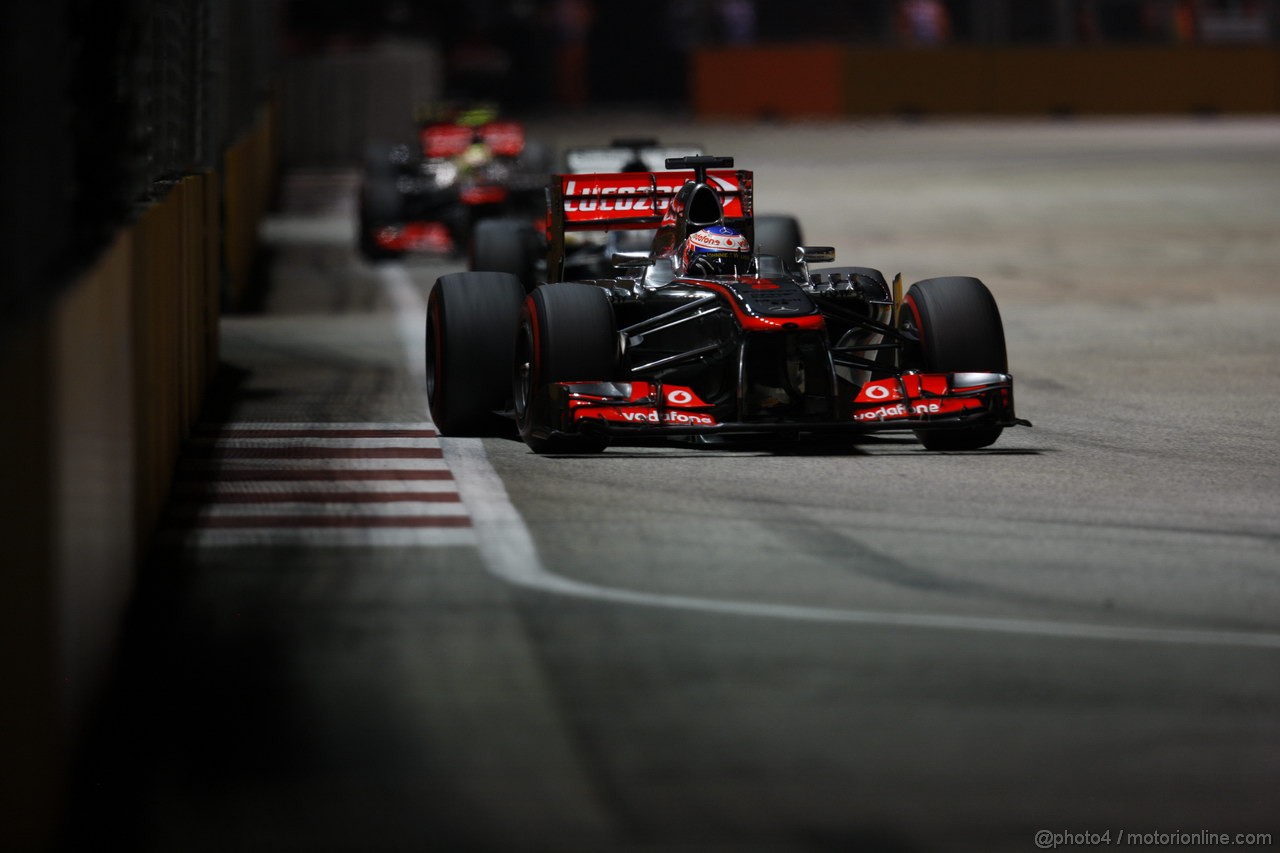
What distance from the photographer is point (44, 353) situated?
207 inches

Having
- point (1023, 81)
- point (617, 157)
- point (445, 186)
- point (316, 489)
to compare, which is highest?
point (617, 157)

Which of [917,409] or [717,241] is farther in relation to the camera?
[717,241]

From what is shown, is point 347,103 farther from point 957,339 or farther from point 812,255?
point 957,339

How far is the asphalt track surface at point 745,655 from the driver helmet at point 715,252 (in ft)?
3.89

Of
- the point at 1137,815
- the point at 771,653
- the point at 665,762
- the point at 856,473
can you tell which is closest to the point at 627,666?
the point at 771,653

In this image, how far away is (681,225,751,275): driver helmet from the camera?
37.7 feet

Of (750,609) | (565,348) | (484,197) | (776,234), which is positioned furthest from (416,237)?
(750,609)

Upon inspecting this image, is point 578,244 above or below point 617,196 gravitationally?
below

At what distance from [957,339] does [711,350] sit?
1223mm

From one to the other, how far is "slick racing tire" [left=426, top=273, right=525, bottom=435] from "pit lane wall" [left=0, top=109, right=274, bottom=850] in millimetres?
1602

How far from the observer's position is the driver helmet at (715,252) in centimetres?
1150

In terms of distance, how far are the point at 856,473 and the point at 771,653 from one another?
3451mm

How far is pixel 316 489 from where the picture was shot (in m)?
9.51

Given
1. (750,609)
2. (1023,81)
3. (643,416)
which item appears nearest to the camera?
(750,609)
